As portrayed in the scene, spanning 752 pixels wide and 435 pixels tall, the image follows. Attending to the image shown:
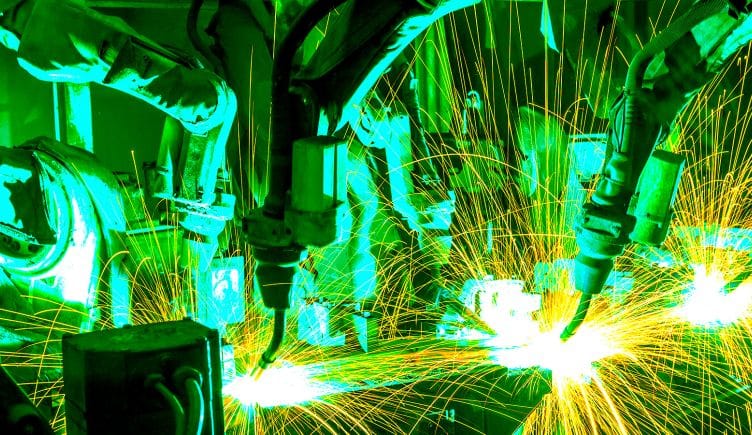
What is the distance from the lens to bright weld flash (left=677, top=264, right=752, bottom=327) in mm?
4777

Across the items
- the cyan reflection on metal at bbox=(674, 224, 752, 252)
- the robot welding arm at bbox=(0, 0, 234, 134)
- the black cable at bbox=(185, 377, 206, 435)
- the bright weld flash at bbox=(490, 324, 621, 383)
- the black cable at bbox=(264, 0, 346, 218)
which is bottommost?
the bright weld flash at bbox=(490, 324, 621, 383)

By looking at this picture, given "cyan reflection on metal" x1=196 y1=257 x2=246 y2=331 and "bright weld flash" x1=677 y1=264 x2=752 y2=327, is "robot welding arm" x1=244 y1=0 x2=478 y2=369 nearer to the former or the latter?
"cyan reflection on metal" x1=196 y1=257 x2=246 y2=331

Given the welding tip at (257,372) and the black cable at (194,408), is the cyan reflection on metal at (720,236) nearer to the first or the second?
the welding tip at (257,372)

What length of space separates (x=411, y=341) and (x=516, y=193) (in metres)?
2.03

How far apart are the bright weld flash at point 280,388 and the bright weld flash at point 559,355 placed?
85 centimetres

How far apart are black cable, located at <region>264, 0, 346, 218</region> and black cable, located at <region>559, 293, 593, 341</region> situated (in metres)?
1.30

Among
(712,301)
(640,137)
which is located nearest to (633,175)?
(640,137)

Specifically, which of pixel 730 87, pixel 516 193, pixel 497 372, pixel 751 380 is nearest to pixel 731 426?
pixel 751 380

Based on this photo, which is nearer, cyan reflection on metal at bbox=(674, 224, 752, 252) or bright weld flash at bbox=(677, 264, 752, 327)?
bright weld flash at bbox=(677, 264, 752, 327)

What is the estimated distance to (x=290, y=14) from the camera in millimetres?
4590

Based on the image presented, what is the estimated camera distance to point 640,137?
282 centimetres

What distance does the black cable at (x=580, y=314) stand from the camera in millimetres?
3109

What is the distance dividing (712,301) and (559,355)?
1.66m

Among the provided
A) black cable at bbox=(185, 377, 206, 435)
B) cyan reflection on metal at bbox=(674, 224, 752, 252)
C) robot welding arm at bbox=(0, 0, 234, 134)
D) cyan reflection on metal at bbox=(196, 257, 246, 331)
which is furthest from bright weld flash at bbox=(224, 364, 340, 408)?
cyan reflection on metal at bbox=(674, 224, 752, 252)
